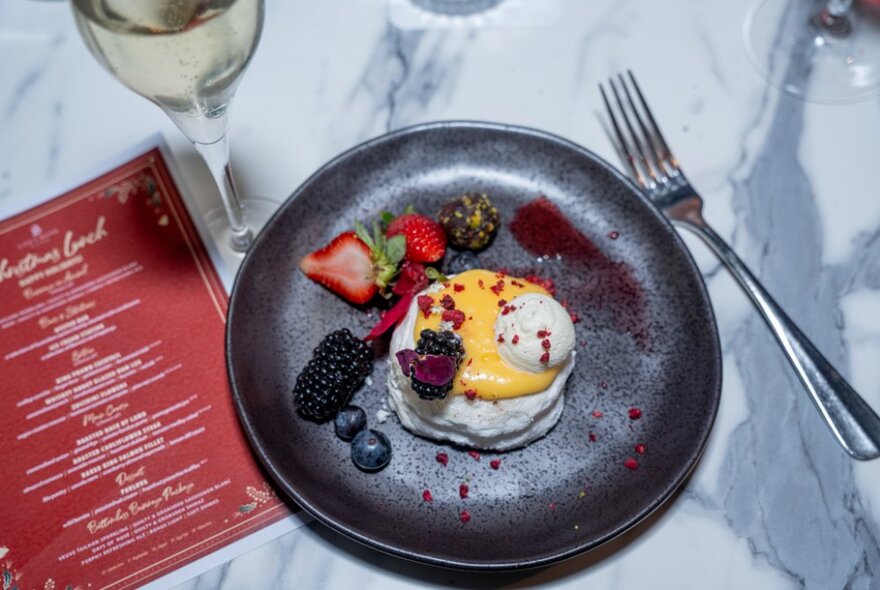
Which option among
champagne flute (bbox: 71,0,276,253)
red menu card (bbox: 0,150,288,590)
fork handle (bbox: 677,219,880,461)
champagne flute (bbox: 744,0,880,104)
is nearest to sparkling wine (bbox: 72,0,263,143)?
champagne flute (bbox: 71,0,276,253)

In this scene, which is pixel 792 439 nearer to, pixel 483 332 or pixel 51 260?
pixel 483 332

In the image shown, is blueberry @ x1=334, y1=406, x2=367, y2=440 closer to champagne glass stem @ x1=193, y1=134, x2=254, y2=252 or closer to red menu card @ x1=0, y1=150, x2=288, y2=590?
red menu card @ x1=0, y1=150, x2=288, y2=590

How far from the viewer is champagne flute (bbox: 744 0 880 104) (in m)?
1.66

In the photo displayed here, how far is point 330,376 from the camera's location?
4.14ft

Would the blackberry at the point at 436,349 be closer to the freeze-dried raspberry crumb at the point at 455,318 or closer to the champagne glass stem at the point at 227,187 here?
the freeze-dried raspberry crumb at the point at 455,318

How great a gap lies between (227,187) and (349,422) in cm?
43

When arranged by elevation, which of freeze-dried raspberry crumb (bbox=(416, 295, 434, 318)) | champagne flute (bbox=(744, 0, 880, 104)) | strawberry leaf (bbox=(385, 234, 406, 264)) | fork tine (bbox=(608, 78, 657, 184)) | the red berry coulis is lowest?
the red berry coulis

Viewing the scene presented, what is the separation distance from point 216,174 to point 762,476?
3.20ft

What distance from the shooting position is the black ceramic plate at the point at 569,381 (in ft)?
4.01

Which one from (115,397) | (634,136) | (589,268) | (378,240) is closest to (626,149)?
(634,136)

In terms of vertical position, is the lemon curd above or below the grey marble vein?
above

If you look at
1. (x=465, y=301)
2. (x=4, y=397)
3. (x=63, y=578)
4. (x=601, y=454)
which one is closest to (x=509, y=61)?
(x=465, y=301)

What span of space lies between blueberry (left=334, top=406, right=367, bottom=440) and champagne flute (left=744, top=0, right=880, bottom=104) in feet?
3.41

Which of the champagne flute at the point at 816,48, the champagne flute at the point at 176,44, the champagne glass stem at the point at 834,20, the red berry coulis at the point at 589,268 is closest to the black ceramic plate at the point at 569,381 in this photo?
the red berry coulis at the point at 589,268
